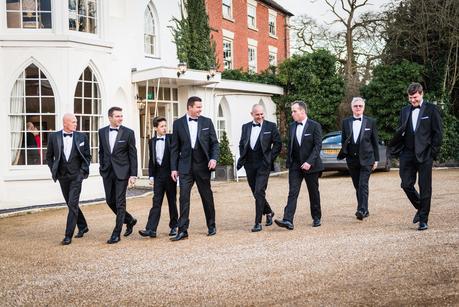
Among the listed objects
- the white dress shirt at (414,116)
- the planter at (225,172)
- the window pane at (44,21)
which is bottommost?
the planter at (225,172)

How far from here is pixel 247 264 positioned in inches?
226

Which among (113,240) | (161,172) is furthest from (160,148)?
(113,240)

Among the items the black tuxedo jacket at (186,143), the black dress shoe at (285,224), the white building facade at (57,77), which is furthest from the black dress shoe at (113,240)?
the white building facade at (57,77)

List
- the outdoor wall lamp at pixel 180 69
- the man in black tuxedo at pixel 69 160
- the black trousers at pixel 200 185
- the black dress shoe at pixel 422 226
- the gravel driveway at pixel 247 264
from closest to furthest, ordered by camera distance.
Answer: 1. the gravel driveway at pixel 247 264
2. the black dress shoe at pixel 422 226
3. the black trousers at pixel 200 185
4. the man in black tuxedo at pixel 69 160
5. the outdoor wall lamp at pixel 180 69

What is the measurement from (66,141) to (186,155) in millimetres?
1943

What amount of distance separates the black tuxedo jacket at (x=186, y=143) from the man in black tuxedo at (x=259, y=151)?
72cm

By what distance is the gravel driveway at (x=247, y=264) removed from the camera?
457 cm

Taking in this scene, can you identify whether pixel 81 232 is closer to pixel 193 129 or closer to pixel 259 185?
pixel 193 129

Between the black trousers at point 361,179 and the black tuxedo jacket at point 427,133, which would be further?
the black trousers at point 361,179

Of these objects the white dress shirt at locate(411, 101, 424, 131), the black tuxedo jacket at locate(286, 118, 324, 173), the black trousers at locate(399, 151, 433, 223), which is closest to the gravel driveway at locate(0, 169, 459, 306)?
the black trousers at locate(399, 151, 433, 223)

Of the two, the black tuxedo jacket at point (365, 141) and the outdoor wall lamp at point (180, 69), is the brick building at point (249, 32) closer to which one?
the outdoor wall lamp at point (180, 69)

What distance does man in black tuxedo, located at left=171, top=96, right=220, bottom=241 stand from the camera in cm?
775

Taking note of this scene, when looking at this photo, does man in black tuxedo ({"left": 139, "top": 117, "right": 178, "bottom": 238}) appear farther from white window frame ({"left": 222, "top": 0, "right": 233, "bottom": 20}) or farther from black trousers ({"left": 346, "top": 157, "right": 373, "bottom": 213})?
white window frame ({"left": 222, "top": 0, "right": 233, "bottom": 20})

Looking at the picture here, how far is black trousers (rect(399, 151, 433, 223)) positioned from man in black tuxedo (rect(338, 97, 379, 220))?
91cm
